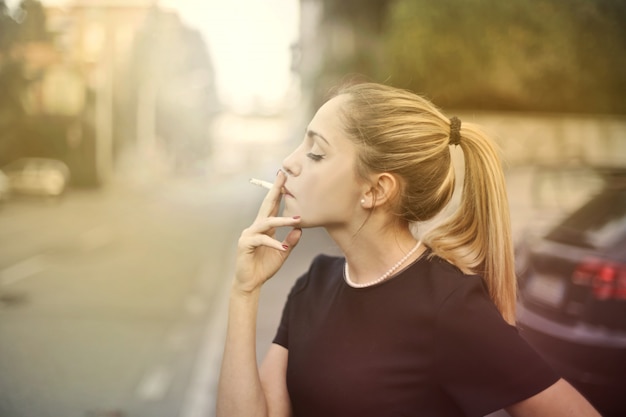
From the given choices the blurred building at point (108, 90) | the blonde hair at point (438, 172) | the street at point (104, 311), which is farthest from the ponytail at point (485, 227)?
the blurred building at point (108, 90)

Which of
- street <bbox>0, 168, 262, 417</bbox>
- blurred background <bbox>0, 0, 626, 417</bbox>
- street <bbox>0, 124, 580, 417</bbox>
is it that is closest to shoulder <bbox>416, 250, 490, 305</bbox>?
blurred background <bbox>0, 0, 626, 417</bbox>

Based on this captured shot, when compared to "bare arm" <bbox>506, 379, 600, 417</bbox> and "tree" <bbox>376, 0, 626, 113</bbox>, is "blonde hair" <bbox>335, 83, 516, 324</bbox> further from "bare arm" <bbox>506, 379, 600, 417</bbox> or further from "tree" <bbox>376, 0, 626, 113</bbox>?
"tree" <bbox>376, 0, 626, 113</bbox>

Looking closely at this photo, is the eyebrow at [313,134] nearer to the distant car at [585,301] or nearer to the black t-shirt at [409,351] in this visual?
the black t-shirt at [409,351]

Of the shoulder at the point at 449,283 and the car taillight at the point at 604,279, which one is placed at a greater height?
the shoulder at the point at 449,283

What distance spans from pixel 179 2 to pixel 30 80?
5384mm

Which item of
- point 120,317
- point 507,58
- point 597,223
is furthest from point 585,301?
point 507,58

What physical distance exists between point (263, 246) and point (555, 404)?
2.36 ft

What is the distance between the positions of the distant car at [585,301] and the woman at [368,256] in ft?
5.49

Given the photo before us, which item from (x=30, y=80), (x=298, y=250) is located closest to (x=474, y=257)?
(x=298, y=250)

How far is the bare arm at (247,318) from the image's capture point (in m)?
1.66

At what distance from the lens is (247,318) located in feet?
5.48

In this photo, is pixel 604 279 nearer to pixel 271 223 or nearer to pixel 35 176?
pixel 271 223

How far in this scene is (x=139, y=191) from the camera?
28031mm

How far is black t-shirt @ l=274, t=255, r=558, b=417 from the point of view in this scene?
56.6 inches
